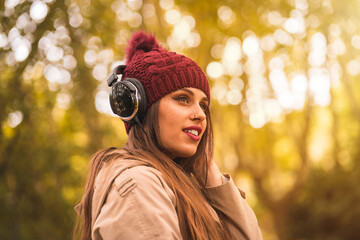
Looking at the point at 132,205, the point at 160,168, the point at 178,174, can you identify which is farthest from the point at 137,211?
the point at 178,174

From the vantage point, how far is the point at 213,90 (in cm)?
1066

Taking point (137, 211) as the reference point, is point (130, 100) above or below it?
above

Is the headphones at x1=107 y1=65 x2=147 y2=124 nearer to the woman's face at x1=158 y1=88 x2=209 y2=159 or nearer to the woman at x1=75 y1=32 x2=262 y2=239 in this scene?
the woman at x1=75 y1=32 x2=262 y2=239

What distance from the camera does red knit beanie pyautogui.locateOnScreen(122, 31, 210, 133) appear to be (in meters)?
2.21

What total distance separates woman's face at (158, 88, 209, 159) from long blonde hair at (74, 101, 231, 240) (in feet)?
0.16

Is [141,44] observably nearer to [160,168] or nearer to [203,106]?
[203,106]

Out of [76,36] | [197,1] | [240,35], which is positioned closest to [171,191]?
[197,1]

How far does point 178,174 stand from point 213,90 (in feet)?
28.9

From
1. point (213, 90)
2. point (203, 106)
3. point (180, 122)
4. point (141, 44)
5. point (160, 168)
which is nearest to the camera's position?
point (160, 168)

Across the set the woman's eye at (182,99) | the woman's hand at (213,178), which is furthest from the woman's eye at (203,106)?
the woman's hand at (213,178)

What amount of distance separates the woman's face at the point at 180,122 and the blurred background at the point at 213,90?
361 cm

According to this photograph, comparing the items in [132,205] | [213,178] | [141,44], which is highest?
[141,44]

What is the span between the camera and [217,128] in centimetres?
1056

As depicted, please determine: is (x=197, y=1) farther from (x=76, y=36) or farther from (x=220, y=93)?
(x=220, y=93)
